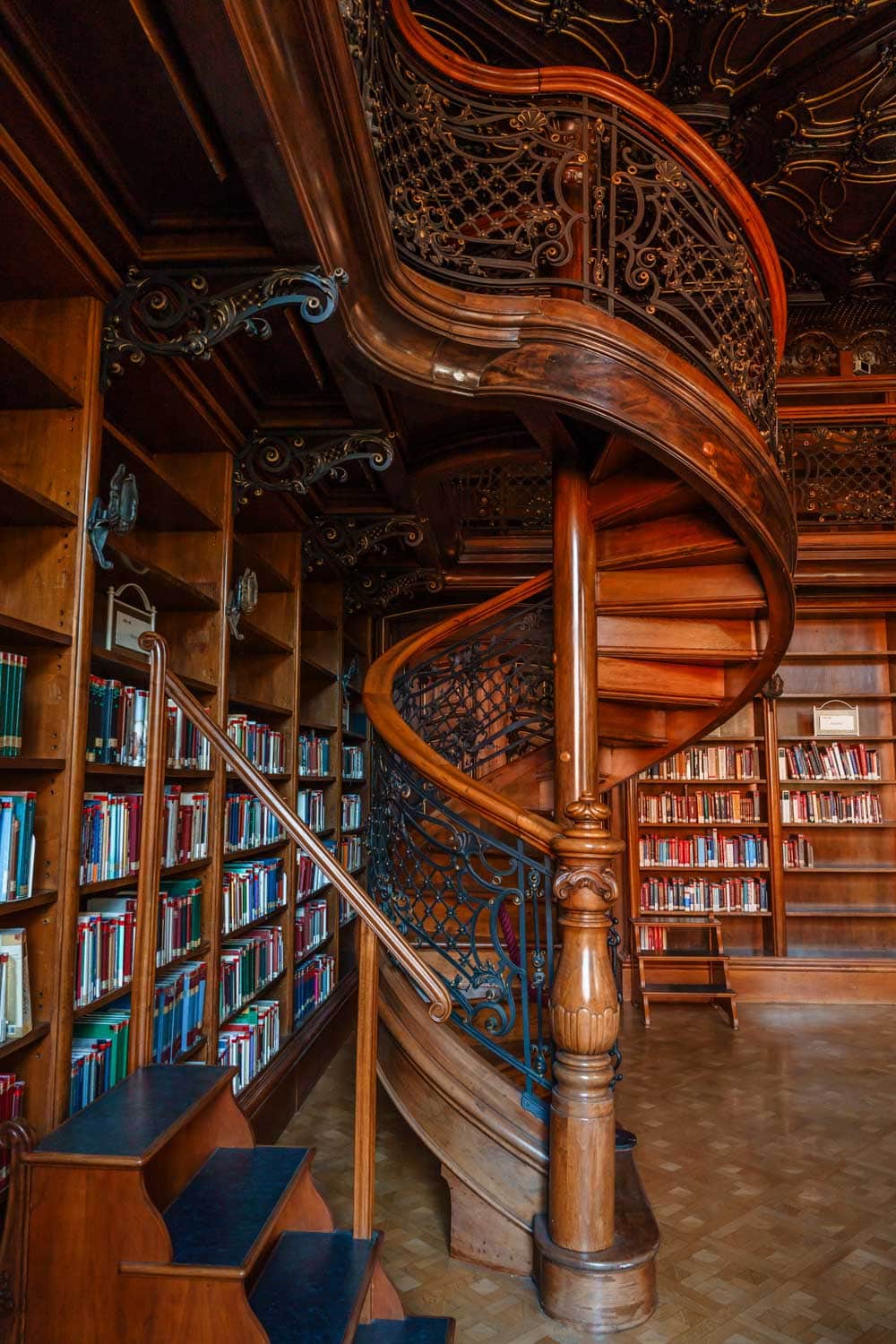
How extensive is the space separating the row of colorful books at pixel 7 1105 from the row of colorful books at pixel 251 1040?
123cm

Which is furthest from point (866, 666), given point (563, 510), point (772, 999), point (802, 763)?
point (563, 510)

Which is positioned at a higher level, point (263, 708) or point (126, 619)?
point (126, 619)

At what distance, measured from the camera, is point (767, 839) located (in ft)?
20.0

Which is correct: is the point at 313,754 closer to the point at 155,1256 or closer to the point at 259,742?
the point at 259,742

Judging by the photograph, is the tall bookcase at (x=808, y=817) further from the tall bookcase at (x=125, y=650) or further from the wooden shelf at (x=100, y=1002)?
the wooden shelf at (x=100, y=1002)

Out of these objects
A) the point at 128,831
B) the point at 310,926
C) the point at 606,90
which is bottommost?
the point at 310,926

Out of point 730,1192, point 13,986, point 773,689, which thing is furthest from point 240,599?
point 773,689

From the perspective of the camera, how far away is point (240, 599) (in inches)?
136

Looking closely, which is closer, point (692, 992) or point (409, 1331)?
point (409, 1331)

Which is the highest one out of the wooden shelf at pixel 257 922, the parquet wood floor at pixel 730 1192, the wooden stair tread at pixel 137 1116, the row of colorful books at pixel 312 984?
the wooden shelf at pixel 257 922

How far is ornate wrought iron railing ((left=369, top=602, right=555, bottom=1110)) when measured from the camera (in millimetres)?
2631

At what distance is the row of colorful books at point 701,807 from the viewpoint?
6.18 metres

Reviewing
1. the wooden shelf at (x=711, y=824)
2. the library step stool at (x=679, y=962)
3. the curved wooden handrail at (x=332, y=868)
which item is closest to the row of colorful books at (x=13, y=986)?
the curved wooden handrail at (x=332, y=868)

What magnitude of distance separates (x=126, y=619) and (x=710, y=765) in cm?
449
